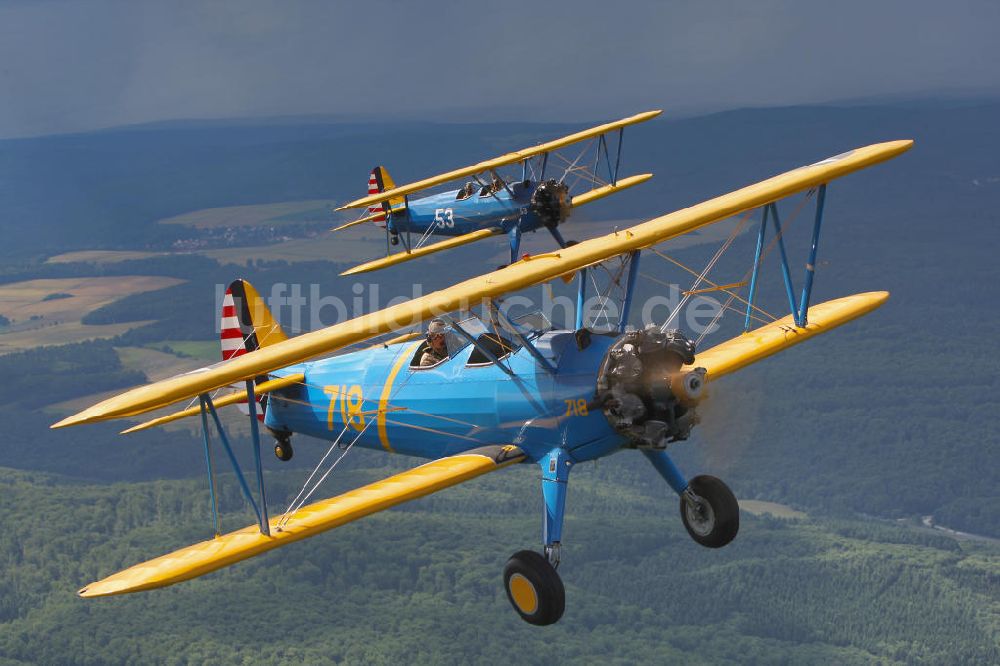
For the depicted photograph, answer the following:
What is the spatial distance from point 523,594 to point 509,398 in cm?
293

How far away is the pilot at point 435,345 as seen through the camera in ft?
66.3

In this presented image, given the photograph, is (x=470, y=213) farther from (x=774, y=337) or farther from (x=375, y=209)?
(x=774, y=337)

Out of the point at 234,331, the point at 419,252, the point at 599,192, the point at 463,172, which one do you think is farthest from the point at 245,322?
the point at 599,192

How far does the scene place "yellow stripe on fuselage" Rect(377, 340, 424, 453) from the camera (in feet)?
69.0

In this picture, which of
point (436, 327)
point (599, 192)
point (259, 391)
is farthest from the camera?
point (599, 192)

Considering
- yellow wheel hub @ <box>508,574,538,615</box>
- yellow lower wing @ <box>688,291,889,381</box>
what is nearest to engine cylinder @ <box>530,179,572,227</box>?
yellow lower wing @ <box>688,291,889,381</box>

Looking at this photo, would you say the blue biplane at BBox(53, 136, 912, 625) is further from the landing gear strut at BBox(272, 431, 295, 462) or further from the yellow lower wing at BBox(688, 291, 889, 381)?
the landing gear strut at BBox(272, 431, 295, 462)

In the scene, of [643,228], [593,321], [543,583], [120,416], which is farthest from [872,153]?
[120,416]

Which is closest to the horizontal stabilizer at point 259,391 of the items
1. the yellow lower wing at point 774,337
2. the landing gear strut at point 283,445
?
the landing gear strut at point 283,445

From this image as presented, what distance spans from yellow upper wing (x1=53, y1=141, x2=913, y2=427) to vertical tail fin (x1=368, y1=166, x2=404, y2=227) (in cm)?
2613

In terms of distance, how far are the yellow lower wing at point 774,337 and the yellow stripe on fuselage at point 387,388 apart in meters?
4.94

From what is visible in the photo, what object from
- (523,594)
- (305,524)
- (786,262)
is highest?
(786,262)

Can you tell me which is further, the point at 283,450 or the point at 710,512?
the point at 283,450

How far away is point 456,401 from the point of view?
19.5m
